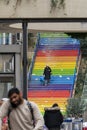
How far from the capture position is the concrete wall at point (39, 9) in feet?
35.4

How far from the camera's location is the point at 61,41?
40406mm

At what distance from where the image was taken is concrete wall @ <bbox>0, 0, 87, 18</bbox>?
1080 centimetres

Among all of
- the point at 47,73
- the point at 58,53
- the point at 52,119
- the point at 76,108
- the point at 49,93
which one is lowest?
the point at 49,93

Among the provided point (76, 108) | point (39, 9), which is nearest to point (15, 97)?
point (39, 9)

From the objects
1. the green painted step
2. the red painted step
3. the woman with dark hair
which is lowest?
the green painted step

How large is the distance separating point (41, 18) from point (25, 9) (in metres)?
0.38

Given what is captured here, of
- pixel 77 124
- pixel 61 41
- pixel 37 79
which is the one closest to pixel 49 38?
pixel 61 41

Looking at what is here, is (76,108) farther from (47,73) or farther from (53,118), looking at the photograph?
(47,73)

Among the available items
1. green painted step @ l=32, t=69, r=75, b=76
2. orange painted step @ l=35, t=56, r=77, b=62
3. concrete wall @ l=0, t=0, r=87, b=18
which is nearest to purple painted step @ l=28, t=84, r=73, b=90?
green painted step @ l=32, t=69, r=75, b=76

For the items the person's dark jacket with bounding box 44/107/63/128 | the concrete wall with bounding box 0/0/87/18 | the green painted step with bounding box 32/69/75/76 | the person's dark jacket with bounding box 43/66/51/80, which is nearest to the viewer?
the concrete wall with bounding box 0/0/87/18

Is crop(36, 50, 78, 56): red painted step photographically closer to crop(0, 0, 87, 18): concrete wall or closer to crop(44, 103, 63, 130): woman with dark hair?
crop(44, 103, 63, 130): woman with dark hair

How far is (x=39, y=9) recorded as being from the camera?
10805 millimetres

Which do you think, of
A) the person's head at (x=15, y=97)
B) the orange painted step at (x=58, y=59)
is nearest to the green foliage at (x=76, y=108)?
the person's head at (x=15, y=97)

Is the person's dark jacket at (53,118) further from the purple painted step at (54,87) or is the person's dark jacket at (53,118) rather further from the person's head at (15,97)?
the purple painted step at (54,87)
